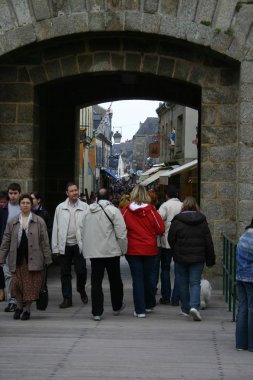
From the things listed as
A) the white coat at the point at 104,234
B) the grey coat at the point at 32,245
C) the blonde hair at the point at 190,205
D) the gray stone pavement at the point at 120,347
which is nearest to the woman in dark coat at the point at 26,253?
the grey coat at the point at 32,245

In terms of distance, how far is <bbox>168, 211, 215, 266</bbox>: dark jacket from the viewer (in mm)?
10453

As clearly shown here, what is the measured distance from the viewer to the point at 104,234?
1048 centimetres

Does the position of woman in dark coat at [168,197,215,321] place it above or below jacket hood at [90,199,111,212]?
below

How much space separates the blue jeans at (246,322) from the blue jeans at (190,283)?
1971mm

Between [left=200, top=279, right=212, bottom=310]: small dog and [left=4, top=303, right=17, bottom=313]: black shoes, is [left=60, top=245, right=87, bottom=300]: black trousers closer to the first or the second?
[left=4, top=303, right=17, bottom=313]: black shoes

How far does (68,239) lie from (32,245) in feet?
4.25

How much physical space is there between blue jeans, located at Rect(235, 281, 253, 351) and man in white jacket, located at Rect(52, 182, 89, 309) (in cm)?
354

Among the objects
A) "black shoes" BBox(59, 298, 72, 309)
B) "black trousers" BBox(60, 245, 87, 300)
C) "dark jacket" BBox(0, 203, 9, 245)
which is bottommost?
"black shoes" BBox(59, 298, 72, 309)

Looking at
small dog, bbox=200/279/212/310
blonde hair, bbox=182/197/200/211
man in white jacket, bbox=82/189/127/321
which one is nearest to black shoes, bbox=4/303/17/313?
man in white jacket, bbox=82/189/127/321

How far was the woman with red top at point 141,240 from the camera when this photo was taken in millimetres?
10719

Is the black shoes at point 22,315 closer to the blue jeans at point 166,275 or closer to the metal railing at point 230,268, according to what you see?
the blue jeans at point 166,275

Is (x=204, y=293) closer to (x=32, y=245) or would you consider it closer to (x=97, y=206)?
(x=97, y=206)

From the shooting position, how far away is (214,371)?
727 cm

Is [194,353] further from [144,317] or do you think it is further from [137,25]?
[137,25]
